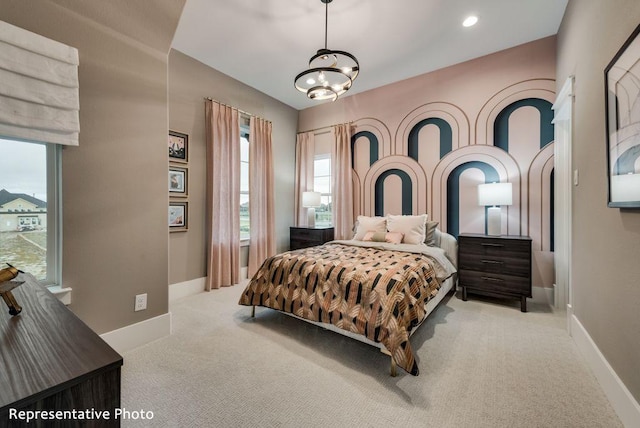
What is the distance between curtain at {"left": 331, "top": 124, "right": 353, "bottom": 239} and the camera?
4.43 m

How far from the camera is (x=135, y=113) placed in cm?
208

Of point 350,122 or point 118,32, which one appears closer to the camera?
point 118,32

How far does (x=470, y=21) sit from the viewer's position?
2.73m

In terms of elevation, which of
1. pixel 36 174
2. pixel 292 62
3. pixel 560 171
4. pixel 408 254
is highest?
pixel 292 62

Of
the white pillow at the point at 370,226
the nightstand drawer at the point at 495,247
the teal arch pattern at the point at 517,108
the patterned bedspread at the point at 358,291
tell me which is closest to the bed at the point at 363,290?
the patterned bedspread at the point at 358,291

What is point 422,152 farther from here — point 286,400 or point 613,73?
point 286,400

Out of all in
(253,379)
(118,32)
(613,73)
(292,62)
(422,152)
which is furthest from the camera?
(422,152)

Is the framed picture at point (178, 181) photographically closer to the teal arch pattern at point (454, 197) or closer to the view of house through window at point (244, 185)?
the view of house through window at point (244, 185)

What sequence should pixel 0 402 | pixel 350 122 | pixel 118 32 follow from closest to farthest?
1. pixel 0 402
2. pixel 118 32
3. pixel 350 122

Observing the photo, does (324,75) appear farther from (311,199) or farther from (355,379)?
(355,379)

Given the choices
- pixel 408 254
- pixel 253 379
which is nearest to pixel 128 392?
pixel 253 379

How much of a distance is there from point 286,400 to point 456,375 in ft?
3.65

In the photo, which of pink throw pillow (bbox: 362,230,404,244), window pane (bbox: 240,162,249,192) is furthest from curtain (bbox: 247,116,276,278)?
pink throw pillow (bbox: 362,230,404,244)

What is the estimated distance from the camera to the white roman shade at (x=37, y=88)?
4.97 feet
